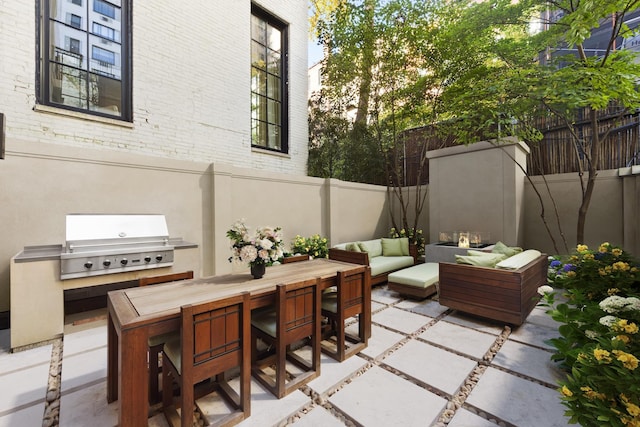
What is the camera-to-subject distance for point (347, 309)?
8.05ft

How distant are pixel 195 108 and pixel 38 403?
4403mm

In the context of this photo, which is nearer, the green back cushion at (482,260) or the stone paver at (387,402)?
the stone paver at (387,402)

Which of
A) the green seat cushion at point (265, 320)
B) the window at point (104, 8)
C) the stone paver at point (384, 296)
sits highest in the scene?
the window at point (104, 8)

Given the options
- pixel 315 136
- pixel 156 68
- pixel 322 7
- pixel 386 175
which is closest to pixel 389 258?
pixel 386 175

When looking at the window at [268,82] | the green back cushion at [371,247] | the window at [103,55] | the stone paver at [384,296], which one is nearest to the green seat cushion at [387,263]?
the green back cushion at [371,247]

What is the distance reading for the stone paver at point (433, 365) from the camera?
203cm

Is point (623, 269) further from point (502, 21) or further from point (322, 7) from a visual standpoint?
point (322, 7)

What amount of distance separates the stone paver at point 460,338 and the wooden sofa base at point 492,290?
0.32m

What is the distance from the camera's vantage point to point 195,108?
4.84m

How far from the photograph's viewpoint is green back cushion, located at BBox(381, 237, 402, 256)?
546 cm

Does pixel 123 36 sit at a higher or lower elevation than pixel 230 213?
higher

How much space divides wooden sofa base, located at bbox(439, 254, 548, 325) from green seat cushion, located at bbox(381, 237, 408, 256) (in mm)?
2030

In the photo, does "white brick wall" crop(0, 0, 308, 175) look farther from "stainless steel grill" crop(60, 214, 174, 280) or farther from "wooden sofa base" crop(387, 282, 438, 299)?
"wooden sofa base" crop(387, 282, 438, 299)

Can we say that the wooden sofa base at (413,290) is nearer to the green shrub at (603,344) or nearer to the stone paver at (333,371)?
the green shrub at (603,344)
